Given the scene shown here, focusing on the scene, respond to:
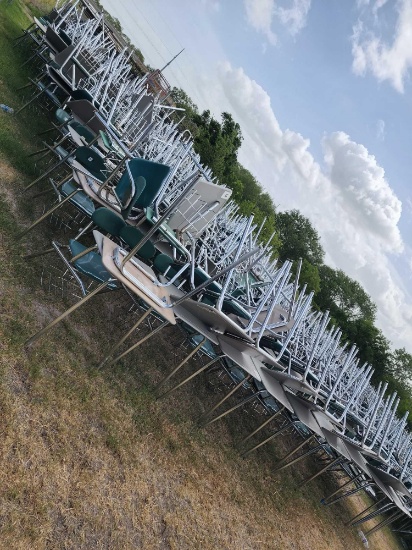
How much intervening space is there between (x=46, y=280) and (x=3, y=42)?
788 centimetres

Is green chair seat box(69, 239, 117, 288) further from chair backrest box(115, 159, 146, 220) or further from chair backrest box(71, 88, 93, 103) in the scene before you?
chair backrest box(71, 88, 93, 103)

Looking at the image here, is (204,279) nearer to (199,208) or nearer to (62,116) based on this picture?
(199,208)

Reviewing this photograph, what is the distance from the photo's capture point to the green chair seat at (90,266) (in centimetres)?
400

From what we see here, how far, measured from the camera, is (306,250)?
142ft

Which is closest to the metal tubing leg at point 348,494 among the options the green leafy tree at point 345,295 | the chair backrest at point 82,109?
the chair backrest at point 82,109

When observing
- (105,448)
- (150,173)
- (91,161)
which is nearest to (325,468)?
(105,448)

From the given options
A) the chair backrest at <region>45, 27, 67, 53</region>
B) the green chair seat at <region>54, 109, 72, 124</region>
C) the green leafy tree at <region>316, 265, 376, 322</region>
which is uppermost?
the green leafy tree at <region>316, 265, 376, 322</region>

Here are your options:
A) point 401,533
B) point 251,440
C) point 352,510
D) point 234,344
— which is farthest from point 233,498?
point 401,533

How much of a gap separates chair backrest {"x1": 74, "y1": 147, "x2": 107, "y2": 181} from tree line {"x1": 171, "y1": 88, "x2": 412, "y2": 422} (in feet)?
11.2

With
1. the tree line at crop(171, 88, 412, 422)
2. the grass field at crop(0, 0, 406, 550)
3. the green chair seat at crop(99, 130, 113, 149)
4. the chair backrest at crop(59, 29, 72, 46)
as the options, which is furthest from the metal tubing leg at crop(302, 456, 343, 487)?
the chair backrest at crop(59, 29, 72, 46)

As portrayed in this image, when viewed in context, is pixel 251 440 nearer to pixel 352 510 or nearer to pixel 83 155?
pixel 352 510

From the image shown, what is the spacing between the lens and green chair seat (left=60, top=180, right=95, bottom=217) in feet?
15.8

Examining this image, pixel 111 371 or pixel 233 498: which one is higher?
pixel 111 371

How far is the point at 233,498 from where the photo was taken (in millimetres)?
4754
